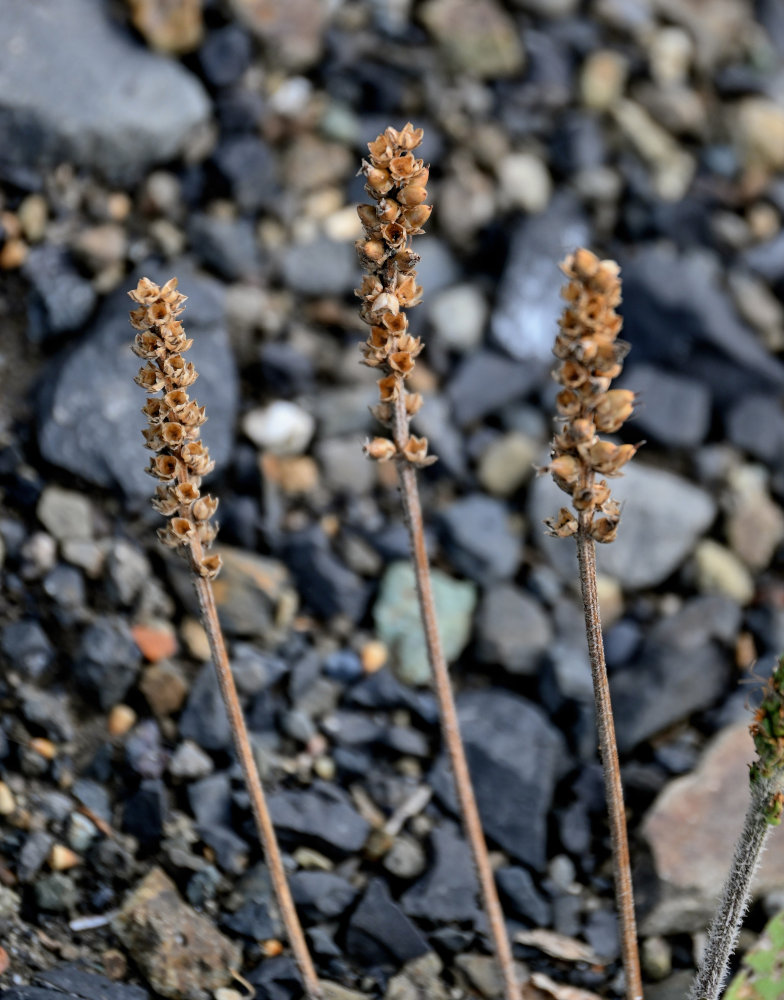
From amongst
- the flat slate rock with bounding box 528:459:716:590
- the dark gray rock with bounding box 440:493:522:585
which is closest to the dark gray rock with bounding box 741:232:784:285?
the flat slate rock with bounding box 528:459:716:590

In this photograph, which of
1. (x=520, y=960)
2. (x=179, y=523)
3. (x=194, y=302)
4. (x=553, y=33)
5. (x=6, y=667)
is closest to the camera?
(x=179, y=523)

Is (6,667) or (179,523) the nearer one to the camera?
(179,523)

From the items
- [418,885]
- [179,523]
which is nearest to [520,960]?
[418,885]

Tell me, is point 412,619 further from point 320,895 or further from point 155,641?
point 320,895

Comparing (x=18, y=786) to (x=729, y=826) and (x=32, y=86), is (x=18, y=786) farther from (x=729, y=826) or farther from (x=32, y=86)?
(x=32, y=86)

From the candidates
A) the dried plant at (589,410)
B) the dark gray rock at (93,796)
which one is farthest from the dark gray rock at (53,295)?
the dried plant at (589,410)

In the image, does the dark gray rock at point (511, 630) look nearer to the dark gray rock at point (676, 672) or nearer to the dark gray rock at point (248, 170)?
the dark gray rock at point (676, 672)

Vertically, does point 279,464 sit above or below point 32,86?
below

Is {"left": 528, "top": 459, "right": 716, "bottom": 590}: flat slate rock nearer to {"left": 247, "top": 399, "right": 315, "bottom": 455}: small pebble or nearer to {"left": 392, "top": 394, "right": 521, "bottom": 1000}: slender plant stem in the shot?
{"left": 247, "top": 399, "right": 315, "bottom": 455}: small pebble
